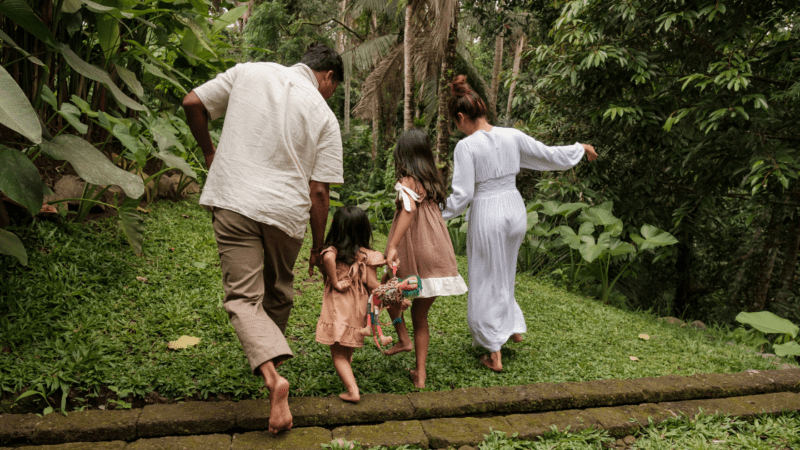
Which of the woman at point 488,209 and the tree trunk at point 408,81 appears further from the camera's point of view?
the tree trunk at point 408,81

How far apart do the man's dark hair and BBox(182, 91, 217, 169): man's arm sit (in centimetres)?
53

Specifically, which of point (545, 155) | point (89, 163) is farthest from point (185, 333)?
point (545, 155)

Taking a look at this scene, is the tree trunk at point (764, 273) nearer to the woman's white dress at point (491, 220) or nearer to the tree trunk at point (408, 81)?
the woman's white dress at point (491, 220)

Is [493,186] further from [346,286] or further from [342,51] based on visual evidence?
[342,51]

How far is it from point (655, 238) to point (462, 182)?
9.43ft

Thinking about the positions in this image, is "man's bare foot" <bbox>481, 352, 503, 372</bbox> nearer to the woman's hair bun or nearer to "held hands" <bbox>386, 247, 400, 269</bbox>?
"held hands" <bbox>386, 247, 400, 269</bbox>

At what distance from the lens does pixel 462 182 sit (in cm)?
317

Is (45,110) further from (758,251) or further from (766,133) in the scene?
(758,251)

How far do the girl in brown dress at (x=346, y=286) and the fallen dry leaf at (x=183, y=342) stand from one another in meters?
0.91

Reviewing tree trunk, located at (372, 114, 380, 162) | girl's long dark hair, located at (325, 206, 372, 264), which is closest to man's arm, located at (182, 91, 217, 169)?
girl's long dark hair, located at (325, 206, 372, 264)

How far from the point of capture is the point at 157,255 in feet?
13.5

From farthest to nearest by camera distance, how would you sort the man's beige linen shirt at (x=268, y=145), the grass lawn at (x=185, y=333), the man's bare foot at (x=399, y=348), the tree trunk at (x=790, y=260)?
the tree trunk at (x=790, y=260), the man's bare foot at (x=399, y=348), the grass lawn at (x=185, y=333), the man's beige linen shirt at (x=268, y=145)

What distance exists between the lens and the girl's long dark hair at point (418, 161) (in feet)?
9.59

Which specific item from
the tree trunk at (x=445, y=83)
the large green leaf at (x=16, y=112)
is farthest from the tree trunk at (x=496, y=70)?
the large green leaf at (x=16, y=112)
